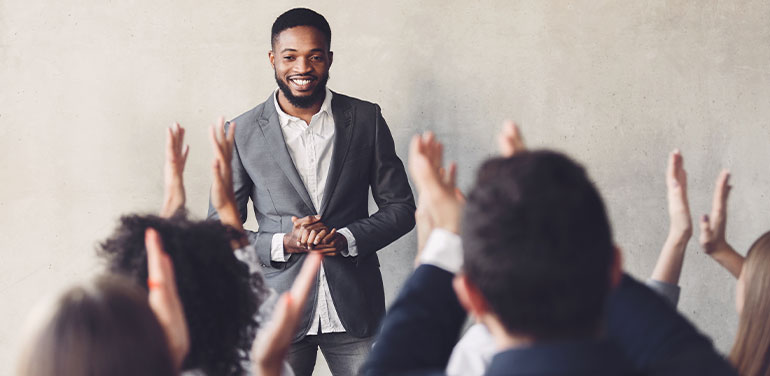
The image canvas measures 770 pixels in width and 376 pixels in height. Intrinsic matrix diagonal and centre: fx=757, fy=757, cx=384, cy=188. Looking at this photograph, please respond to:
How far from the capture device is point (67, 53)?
2.94 meters

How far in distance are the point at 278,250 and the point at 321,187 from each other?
0.26 metres

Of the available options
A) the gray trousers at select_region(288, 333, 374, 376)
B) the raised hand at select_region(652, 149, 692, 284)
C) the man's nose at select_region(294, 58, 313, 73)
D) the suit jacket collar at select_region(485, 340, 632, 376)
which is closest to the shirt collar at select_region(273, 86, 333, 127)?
the man's nose at select_region(294, 58, 313, 73)

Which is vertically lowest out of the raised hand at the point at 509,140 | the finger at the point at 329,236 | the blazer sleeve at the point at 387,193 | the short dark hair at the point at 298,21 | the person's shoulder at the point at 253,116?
the finger at the point at 329,236

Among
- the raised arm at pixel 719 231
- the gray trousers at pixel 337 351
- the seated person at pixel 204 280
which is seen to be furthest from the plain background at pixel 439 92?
the seated person at pixel 204 280

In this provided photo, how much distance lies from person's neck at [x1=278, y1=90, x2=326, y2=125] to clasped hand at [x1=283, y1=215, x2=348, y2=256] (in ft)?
1.23

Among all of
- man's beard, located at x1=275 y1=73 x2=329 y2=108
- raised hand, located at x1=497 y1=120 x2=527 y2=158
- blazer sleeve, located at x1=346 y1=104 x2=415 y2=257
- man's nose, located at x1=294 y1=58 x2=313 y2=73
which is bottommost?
blazer sleeve, located at x1=346 y1=104 x2=415 y2=257

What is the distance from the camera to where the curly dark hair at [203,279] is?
1.30 metres

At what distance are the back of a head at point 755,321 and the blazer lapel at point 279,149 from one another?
1.36 m

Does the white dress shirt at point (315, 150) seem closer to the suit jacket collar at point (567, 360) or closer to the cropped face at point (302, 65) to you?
the cropped face at point (302, 65)

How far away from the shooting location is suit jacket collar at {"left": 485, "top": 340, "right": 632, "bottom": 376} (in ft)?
2.78

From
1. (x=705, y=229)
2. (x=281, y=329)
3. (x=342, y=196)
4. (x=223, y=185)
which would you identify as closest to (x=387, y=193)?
(x=342, y=196)

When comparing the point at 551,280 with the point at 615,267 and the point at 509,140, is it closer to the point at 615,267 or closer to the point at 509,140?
the point at 615,267

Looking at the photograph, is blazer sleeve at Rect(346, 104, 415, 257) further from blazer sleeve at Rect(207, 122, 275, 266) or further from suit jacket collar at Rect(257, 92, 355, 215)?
blazer sleeve at Rect(207, 122, 275, 266)

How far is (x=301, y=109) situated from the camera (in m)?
2.53
